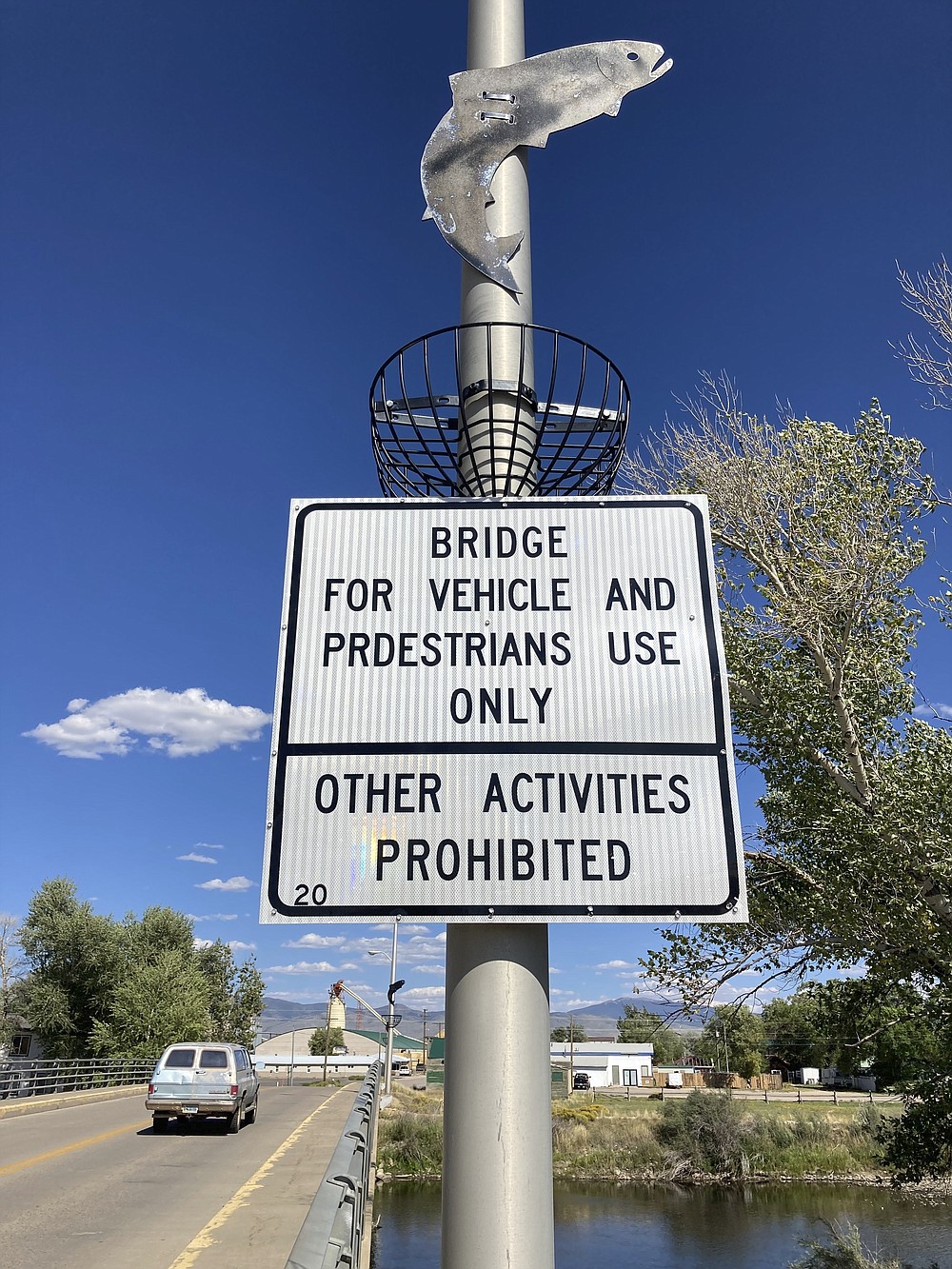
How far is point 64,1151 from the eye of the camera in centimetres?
1571

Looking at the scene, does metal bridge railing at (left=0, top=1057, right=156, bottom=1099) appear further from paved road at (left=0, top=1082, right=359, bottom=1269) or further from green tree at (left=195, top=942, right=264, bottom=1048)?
green tree at (left=195, top=942, right=264, bottom=1048)

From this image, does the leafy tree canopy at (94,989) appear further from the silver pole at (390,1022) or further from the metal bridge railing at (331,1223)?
the metal bridge railing at (331,1223)

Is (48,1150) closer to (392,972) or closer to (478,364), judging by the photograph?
(478,364)

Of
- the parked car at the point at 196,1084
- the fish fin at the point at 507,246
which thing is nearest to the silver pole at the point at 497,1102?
the fish fin at the point at 507,246

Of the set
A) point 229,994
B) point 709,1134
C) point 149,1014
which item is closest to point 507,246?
point 709,1134

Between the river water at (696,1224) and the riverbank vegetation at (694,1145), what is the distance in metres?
1.40

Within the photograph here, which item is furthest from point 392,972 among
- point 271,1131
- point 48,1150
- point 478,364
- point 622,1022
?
point 622,1022

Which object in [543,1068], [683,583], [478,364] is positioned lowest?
[543,1068]

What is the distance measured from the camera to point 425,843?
1.98 metres

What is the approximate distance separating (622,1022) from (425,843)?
413ft

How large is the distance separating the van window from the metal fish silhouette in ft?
63.0

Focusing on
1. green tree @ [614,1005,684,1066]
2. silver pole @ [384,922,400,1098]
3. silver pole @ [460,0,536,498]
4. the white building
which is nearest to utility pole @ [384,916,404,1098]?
silver pole @ [384,922,400,1098]

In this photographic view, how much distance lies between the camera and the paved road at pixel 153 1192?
8797mm

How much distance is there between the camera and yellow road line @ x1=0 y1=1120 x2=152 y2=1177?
540 inches
